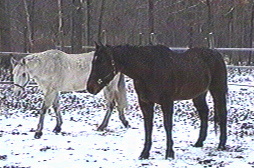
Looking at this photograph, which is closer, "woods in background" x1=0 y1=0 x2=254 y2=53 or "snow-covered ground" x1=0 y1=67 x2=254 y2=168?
"snow-covered ground" x1=0 y1=67 x2=254 y2=168

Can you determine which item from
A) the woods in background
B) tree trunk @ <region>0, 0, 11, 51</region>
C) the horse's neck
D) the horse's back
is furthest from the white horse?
the woods in background

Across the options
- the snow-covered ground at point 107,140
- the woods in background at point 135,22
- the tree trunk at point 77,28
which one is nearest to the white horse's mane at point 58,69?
the snow-covered ground at point 107,140

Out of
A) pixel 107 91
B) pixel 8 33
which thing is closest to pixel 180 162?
pixel 107 91

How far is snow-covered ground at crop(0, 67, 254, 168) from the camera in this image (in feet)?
16.7

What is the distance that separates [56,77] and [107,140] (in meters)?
1.40

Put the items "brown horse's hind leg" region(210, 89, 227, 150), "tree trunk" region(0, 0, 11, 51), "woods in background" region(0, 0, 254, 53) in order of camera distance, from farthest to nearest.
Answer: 1. "woods in background" region(0, 0, 254, 53)
2. "tree trunk" region(0, 0, 11, 51)
3. "brown horse's hind leg" region(210, 89, 227, 150)

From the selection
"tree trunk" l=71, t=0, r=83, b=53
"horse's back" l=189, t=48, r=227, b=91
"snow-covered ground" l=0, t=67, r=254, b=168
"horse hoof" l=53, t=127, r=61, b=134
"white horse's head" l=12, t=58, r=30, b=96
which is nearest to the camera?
"snow-covered ground" l=0, t=67, r=254, b=168

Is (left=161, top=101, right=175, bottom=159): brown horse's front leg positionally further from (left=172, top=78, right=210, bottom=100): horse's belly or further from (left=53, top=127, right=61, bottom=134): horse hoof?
(left=53, top=127, right=61, bottom=134): horse hoof

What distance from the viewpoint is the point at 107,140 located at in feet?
21.0

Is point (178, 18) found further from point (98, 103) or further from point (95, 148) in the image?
point (95, 148)

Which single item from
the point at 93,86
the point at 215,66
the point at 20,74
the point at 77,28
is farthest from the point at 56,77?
the point at 77,28

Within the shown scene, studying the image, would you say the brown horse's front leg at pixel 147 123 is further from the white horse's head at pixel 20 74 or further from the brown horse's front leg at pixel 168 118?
the white horse's head at pixel 20 74

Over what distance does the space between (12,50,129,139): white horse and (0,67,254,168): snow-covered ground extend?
45cm

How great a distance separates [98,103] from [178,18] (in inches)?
742
